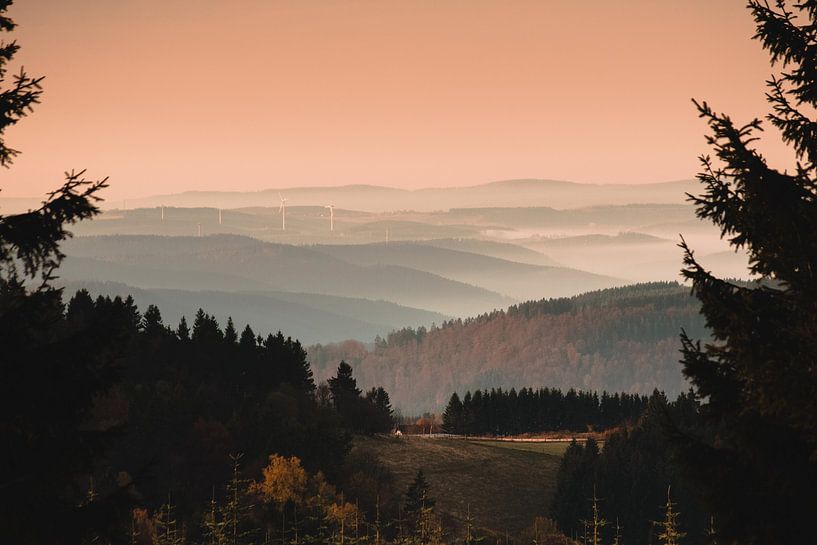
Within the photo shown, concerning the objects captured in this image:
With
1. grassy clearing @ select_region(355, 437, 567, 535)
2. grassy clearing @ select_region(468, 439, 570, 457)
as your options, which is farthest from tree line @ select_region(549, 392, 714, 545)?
grassy clearing @ select_region(468, 439, 570, 457)

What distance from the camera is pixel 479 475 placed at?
15700 centimetres

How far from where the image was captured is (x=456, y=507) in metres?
141

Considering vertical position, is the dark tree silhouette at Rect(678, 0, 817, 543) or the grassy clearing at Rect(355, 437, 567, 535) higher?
the dark tree silhouette at Rect(678, 0, 817, 543)

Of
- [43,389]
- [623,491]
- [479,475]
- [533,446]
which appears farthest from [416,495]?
[43,389]

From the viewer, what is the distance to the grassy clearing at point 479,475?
142750 millimetres

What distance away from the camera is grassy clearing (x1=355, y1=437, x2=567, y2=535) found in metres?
143

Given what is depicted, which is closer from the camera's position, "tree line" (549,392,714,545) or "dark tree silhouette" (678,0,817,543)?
"dark tree silhouette" (678,0,817,543)

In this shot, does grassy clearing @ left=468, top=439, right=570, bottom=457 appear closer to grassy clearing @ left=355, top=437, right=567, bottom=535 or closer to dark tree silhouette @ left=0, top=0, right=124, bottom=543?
grassy clearing @ left=355, top=437, right=567, bottom=535

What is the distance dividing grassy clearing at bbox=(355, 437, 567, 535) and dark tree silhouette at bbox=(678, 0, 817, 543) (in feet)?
367

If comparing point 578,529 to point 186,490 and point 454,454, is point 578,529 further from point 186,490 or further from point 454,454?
point 186,490

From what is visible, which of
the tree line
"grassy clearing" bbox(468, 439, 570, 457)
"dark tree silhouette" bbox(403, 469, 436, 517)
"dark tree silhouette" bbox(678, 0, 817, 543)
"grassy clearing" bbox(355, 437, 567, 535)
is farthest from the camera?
"grassy clearing" bbox(468, 439, 570, 457)

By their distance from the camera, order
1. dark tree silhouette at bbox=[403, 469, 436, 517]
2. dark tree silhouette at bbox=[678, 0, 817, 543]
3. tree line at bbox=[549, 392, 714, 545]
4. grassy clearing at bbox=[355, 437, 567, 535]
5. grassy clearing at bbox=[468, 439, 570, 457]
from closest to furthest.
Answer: dark tree silhouette at bbox=[678, 0, 817, 543] → dark tree silhouette at bbox=[403, 469, 436, 517] → tree line at bbox=[549, 392, 714, 545] → grassy clearing at bbox=[355, 437, 567, 535] → grassy clearing at bbox=[468, 439, 570, 457]

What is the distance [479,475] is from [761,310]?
449ft

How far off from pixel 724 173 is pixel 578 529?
121 metres
